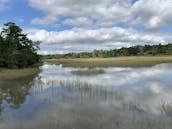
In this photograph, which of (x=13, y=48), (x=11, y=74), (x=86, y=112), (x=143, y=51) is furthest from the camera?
(x=143, y=51)

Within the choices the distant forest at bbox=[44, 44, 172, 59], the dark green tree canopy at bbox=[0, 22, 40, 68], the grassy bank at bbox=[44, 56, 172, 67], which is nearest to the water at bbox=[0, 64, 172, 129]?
the dark green tree canopy at bbox=[0, 22, 40, 68]

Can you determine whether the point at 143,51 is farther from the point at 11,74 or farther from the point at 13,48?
the point at 11,74

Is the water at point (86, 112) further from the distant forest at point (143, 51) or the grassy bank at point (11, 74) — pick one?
the distant forest at point (143, 51)

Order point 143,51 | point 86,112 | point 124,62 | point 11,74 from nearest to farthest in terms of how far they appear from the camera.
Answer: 1. point 86,112
2. point 11,74
3. point 124,62
4. point 143,51

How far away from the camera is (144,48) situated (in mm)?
118562

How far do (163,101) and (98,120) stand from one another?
5012mm

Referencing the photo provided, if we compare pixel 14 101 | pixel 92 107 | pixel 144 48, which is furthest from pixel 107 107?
pixel 144 48

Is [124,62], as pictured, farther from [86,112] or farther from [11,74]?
[86,112]

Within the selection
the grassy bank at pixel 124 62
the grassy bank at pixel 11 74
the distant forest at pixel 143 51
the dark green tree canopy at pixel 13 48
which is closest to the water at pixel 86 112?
the grassy bank at pixel 11 74

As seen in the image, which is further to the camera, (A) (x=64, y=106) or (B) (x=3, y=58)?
(B) (x=3, y=58)

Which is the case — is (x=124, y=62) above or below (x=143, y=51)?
below

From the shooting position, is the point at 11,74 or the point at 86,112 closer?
the point at 86,112

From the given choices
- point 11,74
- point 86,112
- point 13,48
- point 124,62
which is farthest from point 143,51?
point 86,112

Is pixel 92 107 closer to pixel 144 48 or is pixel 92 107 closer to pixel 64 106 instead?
pixel 64 106
